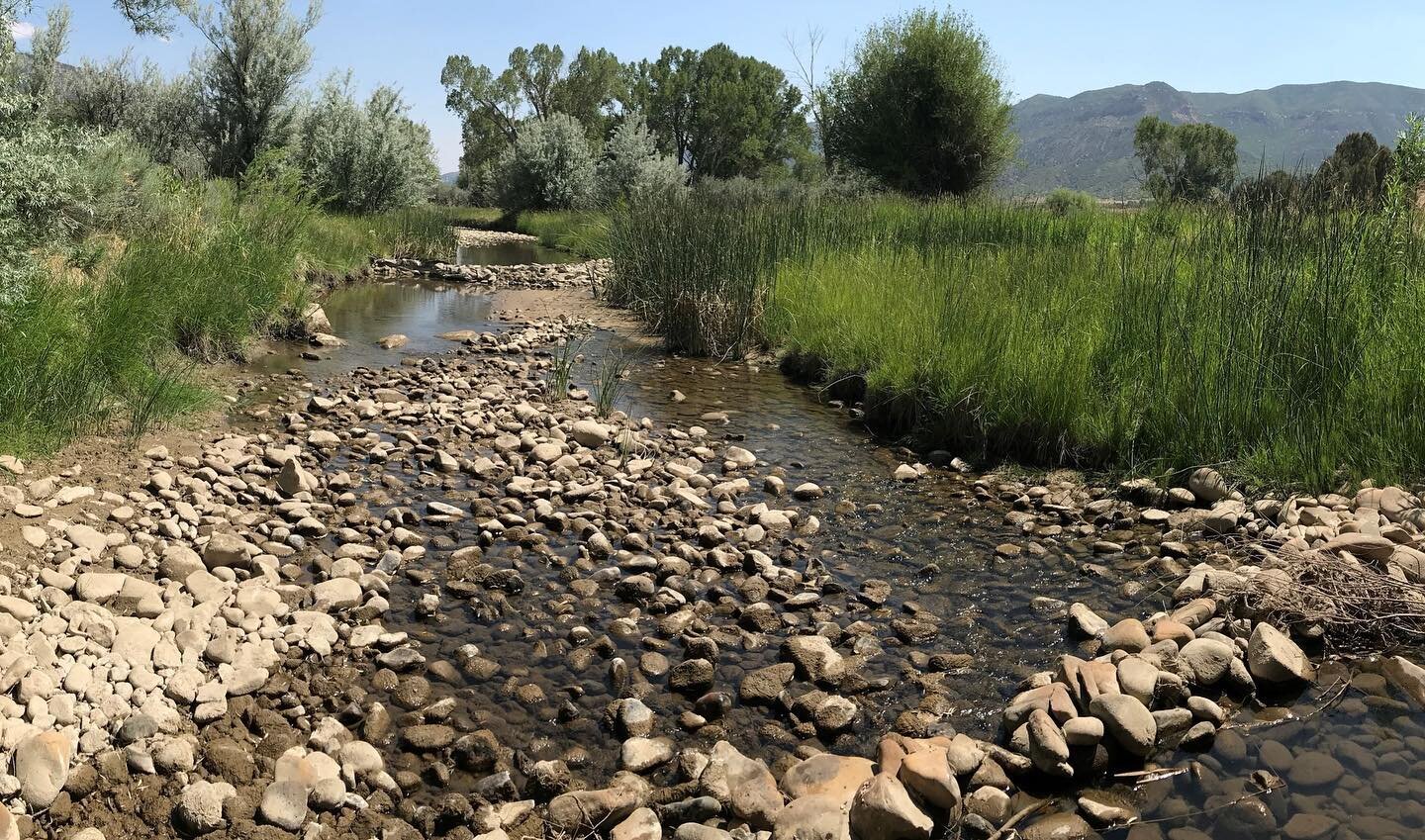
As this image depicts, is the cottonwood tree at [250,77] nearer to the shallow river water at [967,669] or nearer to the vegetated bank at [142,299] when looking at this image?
the vegetated bank at [142,299]

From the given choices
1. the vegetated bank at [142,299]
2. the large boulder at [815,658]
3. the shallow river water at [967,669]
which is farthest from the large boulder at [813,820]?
the vegetated bank at [142,299]

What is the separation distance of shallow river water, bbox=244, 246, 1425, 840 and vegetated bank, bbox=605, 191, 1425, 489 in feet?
2.62

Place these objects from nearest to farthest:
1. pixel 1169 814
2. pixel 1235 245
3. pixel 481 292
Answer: pixel 1169 814 → pixel 1235 245 → pixel 481 292

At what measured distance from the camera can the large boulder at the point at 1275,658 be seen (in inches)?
132

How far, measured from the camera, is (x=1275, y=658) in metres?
3.34

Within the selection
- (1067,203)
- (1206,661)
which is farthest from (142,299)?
(1067,203)

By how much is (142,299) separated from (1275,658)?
23.2 feet

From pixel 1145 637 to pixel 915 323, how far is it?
13.3 ft

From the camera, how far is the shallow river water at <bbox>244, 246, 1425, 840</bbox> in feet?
9.14

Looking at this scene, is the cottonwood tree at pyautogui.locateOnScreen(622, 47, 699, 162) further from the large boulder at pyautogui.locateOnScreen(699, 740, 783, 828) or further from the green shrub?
the large boulder at pyautogui.locateOnScreen(699, 740, 783, 828)

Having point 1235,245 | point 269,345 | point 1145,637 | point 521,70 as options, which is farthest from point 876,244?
point 521,70

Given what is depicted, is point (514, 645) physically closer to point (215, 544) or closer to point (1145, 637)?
point (215, 544)

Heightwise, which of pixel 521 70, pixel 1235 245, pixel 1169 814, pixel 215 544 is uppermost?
pixel 521 70

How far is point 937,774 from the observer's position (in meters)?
2.75
